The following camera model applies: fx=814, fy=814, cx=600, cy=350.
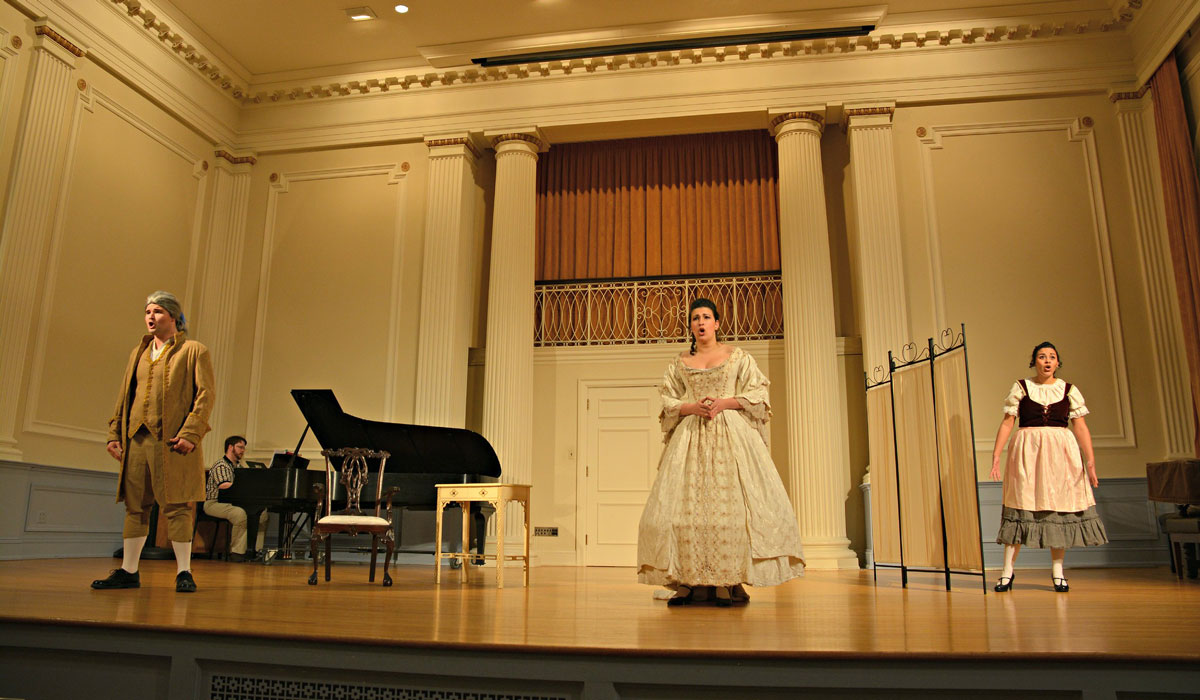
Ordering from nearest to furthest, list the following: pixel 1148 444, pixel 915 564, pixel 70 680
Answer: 1. pixel 70 680
2. pixel 915 564
3. pixel 1148 444

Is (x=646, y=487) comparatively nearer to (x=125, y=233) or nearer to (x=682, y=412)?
(x=682, y=412)

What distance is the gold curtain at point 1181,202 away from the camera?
7113mm

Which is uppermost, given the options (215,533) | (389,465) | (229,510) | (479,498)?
(389,465)

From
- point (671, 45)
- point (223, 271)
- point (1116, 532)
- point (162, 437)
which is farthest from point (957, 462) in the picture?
point (223, 271)

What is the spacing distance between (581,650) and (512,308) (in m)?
A: 6.74

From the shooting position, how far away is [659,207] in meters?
9.73

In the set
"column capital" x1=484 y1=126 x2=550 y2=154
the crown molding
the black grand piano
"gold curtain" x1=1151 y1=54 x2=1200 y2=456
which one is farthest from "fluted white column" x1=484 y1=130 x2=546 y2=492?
"gold curtain" x1=1151 y1=54 x2=1200 y2=456

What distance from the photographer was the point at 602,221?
9.79 m

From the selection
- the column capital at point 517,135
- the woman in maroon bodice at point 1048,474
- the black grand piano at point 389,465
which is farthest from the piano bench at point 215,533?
the woman in maroon bodice at point 1048,474

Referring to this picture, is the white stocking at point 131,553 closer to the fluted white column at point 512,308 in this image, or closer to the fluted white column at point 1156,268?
the fluted white column at point 512,308

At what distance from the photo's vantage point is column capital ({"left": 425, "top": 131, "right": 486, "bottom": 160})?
9.30 metres

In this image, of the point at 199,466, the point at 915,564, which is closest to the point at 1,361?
the point at 199,466

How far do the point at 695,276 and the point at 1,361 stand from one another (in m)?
6.67

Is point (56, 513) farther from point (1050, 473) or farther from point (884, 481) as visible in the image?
point (1050, 473)
